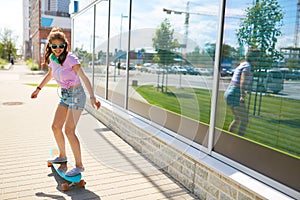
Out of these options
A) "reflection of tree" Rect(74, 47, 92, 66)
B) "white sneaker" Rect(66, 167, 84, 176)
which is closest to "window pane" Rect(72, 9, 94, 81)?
"reflection of tree" Rect(74, 47, 92, 66)

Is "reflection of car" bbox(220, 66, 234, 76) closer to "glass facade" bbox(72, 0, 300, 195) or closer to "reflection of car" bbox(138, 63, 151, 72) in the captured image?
"glass facade" bbox(72, 0, 300, 195)

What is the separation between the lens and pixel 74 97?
10.4 feet

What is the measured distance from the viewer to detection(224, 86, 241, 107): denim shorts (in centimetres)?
271

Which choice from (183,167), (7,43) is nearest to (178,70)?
(183,167)

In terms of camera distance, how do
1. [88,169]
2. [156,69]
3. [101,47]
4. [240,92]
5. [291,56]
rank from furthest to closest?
1. [101,47]
2. [156,69]
3. [88,169]
4. [240,92]
5. [291,56]

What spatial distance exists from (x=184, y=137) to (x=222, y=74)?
0.93 m

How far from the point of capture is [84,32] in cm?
860

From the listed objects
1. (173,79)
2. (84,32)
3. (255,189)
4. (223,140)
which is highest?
(84,32)

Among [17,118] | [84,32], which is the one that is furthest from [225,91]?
[84,32]

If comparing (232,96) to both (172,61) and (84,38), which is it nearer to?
(172,61)

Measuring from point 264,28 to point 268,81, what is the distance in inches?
17.5

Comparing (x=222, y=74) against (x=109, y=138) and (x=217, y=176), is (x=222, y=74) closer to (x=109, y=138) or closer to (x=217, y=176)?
(x=217, y=176)

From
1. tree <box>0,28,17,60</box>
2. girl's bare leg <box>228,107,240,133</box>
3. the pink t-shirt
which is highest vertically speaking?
tree <box>0,28,17,60</box>

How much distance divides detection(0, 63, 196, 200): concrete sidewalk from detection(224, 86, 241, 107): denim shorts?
1.05 metres
